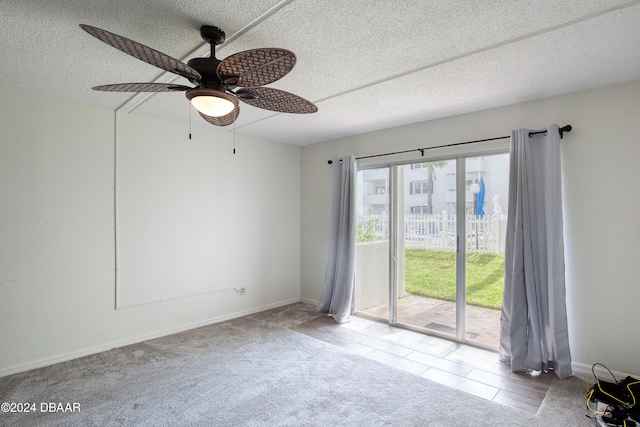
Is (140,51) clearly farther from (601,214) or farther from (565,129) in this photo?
(601,214)

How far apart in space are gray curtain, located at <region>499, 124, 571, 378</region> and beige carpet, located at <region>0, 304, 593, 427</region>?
1.00 ft

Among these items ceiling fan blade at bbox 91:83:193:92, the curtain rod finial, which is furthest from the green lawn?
ceiling fan blade at bbox 91:83:193:92

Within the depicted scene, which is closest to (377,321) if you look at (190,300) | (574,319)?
(574,319)

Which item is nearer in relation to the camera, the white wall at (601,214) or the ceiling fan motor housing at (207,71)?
the ceiling fan motor housing at (207,71)

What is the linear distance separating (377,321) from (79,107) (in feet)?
13.3

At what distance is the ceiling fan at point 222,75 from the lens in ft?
4.92

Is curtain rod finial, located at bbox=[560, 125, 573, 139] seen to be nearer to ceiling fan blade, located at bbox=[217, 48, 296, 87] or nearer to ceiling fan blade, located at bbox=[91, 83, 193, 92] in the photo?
ceiling fan blade, located at bbox=[217, 48, 296, 87]

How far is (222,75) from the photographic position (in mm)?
1777

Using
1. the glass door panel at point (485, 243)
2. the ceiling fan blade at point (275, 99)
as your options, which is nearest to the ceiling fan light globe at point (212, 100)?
the ceiling fan blade at point (275, 99)

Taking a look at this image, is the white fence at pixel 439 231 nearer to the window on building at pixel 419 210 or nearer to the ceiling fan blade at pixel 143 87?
the window on building at pixel 419 210

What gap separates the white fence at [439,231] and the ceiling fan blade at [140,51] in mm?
2972

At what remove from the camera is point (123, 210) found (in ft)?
11.4

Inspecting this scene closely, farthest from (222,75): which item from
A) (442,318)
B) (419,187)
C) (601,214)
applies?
(442,318)

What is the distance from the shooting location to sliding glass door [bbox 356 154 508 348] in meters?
3.45
